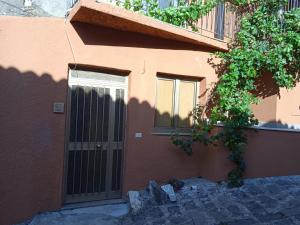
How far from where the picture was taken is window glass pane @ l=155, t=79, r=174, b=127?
7.42 metres

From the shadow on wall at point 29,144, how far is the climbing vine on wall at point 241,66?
8.06 feet

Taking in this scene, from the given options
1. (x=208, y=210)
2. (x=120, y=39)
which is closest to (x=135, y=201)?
(x=208, y=210)

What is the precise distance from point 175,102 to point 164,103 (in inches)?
10.1

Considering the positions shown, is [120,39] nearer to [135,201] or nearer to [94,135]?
[94,135]

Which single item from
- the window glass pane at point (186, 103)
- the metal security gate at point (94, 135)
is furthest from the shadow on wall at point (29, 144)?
the window glass pane at point (186, 103)

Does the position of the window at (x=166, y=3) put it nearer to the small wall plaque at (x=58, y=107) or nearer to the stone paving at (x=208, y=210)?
the small wall plaque at (x=58, y=107)

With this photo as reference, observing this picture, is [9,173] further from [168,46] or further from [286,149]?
[286,149]

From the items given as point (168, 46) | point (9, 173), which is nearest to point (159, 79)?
point (168, 46)

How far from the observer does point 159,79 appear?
24.3 ft

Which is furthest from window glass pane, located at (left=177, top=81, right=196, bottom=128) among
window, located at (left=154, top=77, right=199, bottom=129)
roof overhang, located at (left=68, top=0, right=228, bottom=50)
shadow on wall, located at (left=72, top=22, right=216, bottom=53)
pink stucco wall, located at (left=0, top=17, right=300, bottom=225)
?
roof overhang, located at (left=68, top=0, right=228, bottom=50)

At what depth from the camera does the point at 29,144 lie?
6.05m

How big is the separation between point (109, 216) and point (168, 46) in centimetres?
358

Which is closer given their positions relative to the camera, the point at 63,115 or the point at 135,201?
the point at 63,115

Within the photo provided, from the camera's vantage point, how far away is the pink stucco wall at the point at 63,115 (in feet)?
19.3
